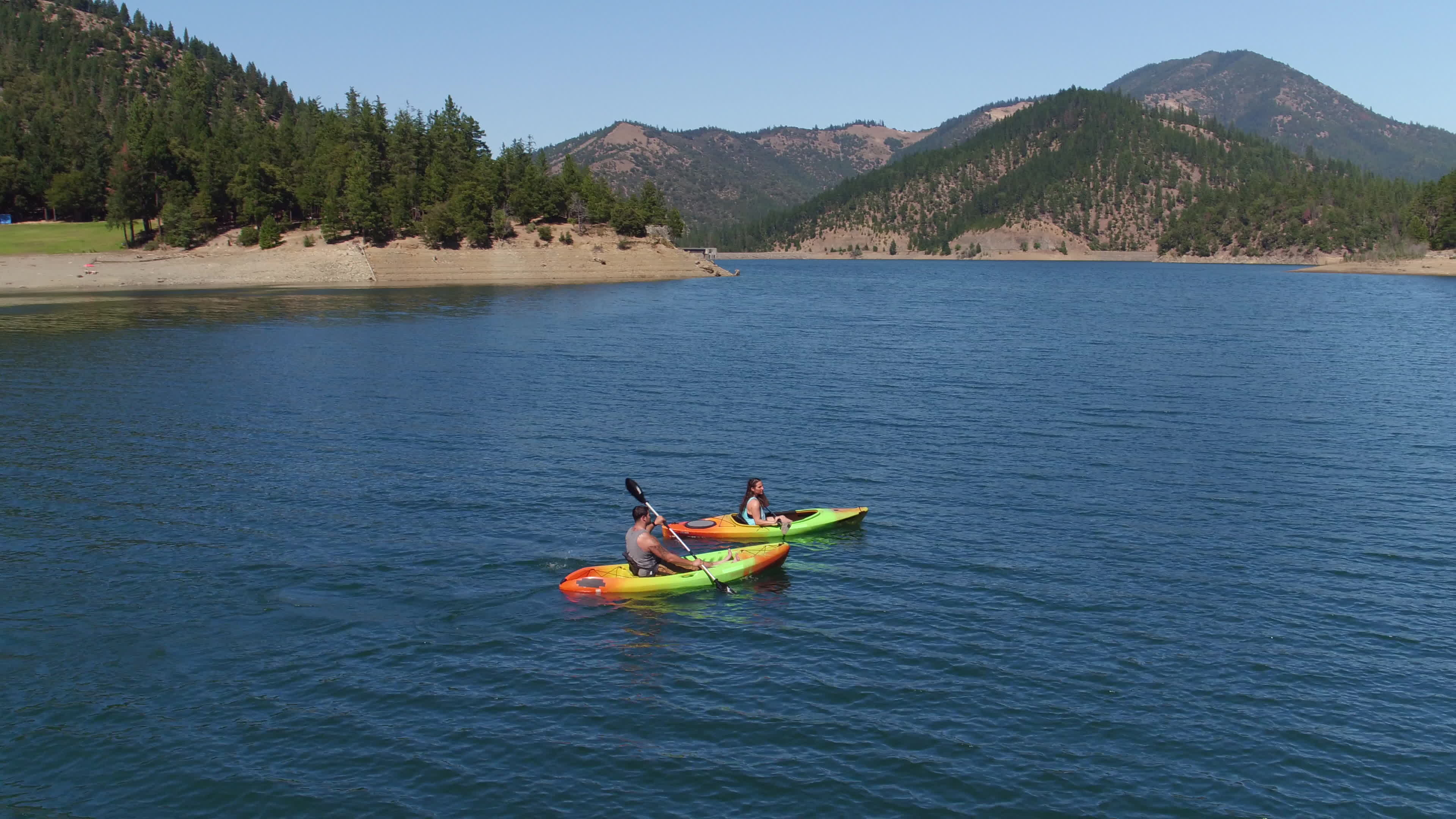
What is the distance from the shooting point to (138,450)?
45438 mm

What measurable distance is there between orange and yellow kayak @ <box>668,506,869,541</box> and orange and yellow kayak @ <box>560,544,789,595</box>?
4.65ft

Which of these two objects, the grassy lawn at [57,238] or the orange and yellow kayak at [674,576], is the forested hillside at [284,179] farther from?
the orange and yellow kayak at [674,576]

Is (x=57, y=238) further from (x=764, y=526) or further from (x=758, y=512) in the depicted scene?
(x=764, y=526)

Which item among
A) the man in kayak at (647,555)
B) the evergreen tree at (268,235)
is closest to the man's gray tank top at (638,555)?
the man in kayak at (647,555)

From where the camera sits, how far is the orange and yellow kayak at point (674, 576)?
30328 mm

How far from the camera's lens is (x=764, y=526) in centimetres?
A: 3538

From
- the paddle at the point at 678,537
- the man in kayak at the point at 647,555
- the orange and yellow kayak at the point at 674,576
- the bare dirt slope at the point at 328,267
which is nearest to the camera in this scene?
the orange and yellow kayak at the point at 674,576

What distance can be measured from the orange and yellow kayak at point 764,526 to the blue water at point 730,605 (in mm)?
935

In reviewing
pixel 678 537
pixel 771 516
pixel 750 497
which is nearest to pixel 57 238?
pixel 678 537

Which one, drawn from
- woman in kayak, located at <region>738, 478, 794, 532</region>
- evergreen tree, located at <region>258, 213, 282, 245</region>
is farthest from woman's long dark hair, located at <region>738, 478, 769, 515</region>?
evergreen tree, located at <region>258, 213, 282, 245</region>

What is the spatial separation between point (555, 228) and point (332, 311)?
77.7 metres

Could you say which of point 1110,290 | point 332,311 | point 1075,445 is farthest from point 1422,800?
point 1110,290

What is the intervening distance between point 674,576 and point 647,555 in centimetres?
104

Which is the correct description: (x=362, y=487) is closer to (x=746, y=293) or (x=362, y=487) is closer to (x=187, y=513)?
(x=187, y=513)
